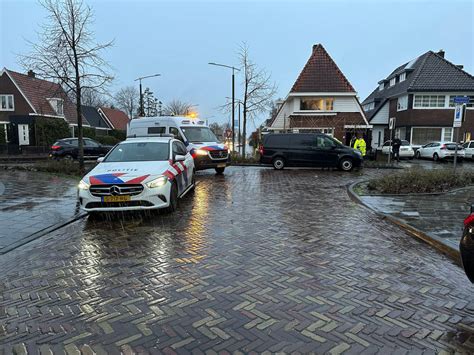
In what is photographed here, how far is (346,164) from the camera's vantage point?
17422mm

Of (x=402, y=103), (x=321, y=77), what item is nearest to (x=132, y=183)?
(x=321, y=77)

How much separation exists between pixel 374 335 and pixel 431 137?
1334 inches

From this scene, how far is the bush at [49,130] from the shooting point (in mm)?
32938

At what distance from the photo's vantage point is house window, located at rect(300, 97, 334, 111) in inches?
1261

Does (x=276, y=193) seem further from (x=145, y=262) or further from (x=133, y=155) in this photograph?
(x=145, y=262)

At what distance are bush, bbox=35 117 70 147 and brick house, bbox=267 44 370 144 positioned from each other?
68.6 feet

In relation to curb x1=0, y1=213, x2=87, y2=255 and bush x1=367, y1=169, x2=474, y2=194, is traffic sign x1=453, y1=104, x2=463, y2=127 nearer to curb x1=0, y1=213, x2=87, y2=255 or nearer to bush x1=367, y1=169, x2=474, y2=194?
bush x1=367, y1=169, x2=474, y2=194

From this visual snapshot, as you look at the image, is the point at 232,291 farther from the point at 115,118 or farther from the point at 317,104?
the point at 115,118

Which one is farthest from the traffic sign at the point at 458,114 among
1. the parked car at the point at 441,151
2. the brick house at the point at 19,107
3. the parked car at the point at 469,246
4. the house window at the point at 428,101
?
the brick house at the point at 19,107

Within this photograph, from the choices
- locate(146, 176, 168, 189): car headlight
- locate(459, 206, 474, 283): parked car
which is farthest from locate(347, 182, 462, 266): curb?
locate(146, 176, 168, 189): car headlight

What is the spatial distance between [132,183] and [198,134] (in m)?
8.70

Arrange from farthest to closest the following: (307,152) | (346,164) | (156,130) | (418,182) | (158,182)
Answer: (307,152), (346,164), (156,130), (418,182), (158,182)

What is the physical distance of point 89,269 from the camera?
4691 millimetres

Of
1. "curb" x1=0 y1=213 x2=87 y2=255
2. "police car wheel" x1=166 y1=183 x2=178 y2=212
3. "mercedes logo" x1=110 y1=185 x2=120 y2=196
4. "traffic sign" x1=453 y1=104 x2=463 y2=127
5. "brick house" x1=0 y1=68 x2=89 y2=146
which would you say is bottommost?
"curb" x1=0 y1=213 x2=87 y2=255
